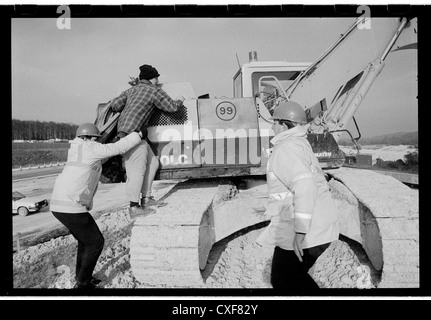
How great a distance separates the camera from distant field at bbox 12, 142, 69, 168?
2627mm

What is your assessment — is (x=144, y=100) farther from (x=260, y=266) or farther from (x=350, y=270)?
(x=350, y=270)

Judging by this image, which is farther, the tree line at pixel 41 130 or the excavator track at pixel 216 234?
the excavator track at pixel 216 234

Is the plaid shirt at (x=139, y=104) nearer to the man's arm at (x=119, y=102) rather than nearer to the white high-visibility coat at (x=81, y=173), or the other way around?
the man's arm at (x=119, y=102)

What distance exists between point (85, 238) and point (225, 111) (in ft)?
5.47

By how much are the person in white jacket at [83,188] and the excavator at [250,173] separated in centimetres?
29

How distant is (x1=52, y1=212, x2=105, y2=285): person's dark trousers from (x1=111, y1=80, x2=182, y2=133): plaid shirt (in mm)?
823

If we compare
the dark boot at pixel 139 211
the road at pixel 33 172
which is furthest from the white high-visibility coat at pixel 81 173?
the dark boot at pixel 139 211

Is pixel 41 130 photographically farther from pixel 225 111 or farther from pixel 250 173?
pixel 250 173

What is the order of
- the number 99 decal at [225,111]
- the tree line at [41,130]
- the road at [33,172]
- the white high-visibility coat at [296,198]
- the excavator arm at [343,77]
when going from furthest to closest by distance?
the excavator arm at [343,77], the number 99 decal at [225,111], the road at [33,172], the tree line at [41,130], the white high-visibility coat at [296,198]

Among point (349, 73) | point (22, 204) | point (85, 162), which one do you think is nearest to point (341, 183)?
point (349, 73)

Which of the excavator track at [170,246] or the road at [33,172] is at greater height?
the road at [33,172]

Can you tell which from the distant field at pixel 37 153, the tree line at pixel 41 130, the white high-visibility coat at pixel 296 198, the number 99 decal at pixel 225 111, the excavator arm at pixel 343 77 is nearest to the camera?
the white high-visibility coat at pixel 296 198

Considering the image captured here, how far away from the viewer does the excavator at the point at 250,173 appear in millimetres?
2682

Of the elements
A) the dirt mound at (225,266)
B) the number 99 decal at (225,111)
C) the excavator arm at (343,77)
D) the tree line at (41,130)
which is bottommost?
the dirt mound at (225,266)
